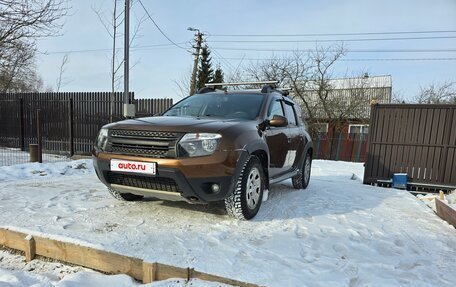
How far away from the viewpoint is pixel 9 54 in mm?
11797

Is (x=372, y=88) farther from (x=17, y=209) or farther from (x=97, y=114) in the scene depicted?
(x=17, y=209)

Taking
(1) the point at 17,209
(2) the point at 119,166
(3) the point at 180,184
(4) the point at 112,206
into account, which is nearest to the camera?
(3) the point at 180,184

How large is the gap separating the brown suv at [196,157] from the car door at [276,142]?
0.12 ft

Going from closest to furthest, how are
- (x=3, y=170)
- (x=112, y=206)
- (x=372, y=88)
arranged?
(x=112, y=206), (x=3, y=170), (x=372, y=88)

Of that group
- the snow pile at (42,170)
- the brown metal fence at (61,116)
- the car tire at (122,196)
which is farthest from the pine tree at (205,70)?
the car tire at (122,196)

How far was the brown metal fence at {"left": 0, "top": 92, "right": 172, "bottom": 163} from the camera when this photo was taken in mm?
11125

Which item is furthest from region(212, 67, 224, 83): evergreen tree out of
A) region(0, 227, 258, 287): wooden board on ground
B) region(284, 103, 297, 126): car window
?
region(0, 227, 258, 287): wooden board on ground

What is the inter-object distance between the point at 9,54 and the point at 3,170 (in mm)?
6961

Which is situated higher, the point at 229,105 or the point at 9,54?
the point at 9,54

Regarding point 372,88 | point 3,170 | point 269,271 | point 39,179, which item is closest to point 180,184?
point 269,271

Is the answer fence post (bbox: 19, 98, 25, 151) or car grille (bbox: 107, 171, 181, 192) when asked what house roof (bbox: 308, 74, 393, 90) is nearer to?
fence post (bbox: 19, 98, 25, 151)

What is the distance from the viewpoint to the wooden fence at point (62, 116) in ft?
36.5

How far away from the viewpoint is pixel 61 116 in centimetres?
1150

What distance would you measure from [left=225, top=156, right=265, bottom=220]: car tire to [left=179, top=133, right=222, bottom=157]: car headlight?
1.63ft
